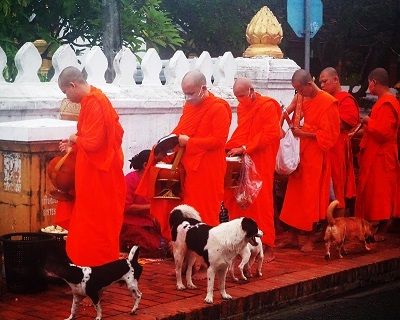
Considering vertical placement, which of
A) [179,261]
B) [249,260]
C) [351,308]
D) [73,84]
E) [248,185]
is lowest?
[351,308]

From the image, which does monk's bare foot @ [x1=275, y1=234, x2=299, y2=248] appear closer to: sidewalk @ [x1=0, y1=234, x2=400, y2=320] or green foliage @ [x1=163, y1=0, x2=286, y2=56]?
sidewalk @ [x1=0, y1=234, x2=400, y2=320]

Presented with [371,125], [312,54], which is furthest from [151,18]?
[312,54]

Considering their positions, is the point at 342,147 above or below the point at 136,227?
above

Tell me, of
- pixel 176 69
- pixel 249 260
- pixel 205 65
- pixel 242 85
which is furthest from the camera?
pixel 205 65

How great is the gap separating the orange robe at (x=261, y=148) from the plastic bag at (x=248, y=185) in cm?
15

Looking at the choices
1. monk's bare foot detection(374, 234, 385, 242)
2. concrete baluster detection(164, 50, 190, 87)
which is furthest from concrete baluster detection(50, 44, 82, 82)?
A: monk's bare foot detection(374, 234, 385, 242)

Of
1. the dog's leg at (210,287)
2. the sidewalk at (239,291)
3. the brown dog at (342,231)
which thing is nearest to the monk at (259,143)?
the sidewalk at (239,291)

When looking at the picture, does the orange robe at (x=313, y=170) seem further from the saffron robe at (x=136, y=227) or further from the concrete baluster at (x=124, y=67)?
the concrete baluster at (x=124, y=67)

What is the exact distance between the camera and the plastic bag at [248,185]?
26.7ft

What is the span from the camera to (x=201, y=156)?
7684mm

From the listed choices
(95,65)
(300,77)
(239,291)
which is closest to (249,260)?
(239,291)

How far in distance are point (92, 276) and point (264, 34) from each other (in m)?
5.39

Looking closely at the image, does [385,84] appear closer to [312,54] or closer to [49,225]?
[49,225]

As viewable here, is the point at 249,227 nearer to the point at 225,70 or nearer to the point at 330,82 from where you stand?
the point at 330,82
